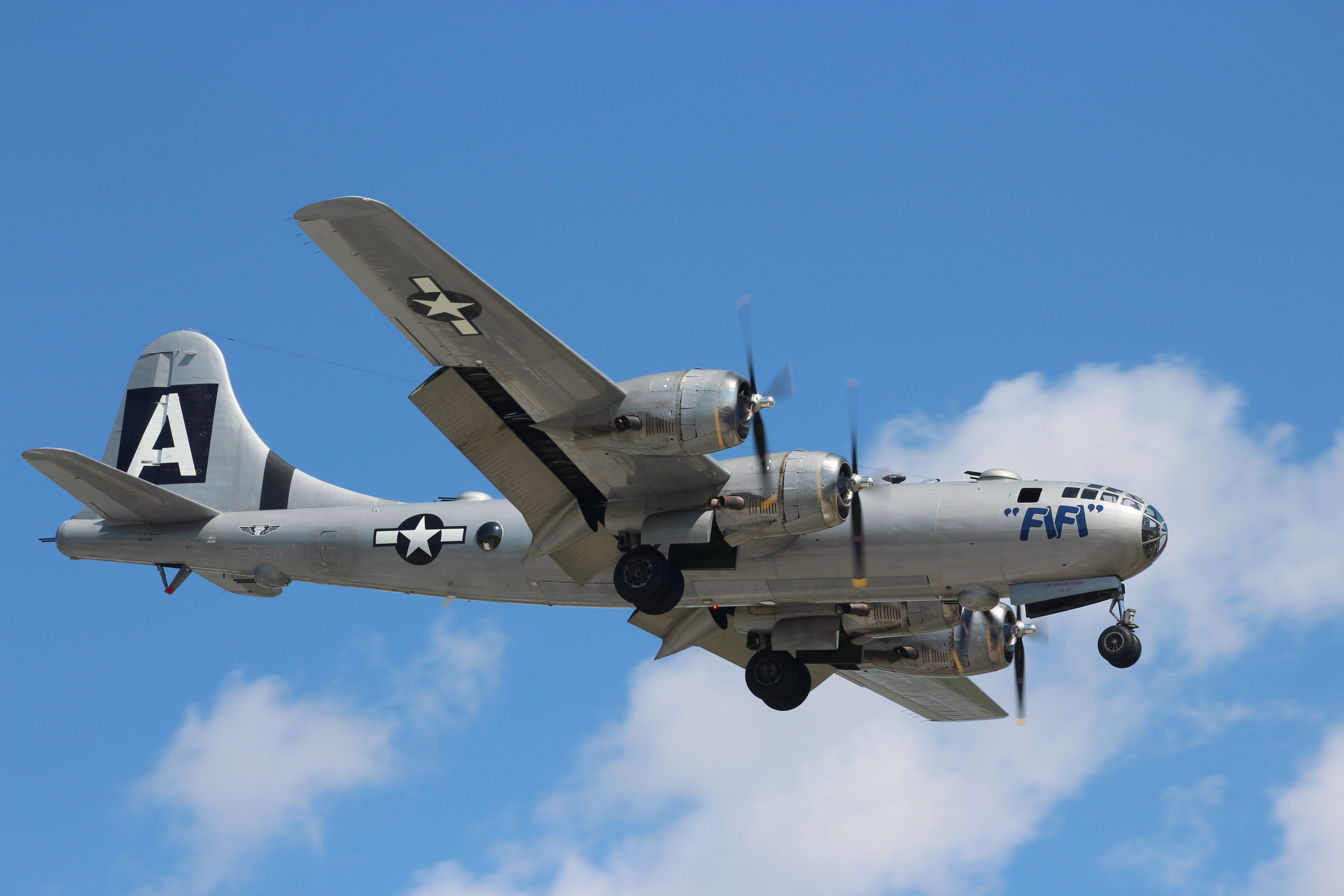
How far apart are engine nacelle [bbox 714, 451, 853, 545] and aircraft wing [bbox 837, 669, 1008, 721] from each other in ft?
30.9

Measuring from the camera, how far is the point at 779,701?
2472 centimetres

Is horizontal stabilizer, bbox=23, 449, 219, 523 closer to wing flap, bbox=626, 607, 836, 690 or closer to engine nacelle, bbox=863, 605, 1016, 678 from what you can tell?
wing flap, bbox=626, 607, 836, 690

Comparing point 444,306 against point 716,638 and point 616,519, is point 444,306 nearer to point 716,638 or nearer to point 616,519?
point 616,519

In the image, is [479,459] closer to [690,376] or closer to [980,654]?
[690,376]

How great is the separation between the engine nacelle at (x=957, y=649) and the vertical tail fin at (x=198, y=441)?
33.4 ft

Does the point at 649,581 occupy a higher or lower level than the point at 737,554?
lower

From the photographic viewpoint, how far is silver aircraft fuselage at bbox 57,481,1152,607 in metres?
20.5

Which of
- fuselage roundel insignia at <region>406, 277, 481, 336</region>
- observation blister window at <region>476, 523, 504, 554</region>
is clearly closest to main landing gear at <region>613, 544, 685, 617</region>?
observation blister window at <region>476, 523, 504, 554</region>

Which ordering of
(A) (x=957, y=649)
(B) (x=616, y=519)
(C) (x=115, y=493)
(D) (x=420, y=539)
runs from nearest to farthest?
(B) (x=616, y=519), (D) (x=420, y=539), (C) (x=115, y=493), (A) (x=957, y=649)

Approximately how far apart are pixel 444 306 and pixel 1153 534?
10.6 metres

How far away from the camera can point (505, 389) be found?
19.9 meters

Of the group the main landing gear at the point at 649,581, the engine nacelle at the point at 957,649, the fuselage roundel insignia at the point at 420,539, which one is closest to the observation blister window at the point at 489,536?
the fuselage roundel insignia at the point at 420,539

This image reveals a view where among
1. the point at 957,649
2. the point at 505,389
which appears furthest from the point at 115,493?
the point at 957,649

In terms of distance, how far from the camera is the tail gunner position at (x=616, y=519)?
18828 millimetres
